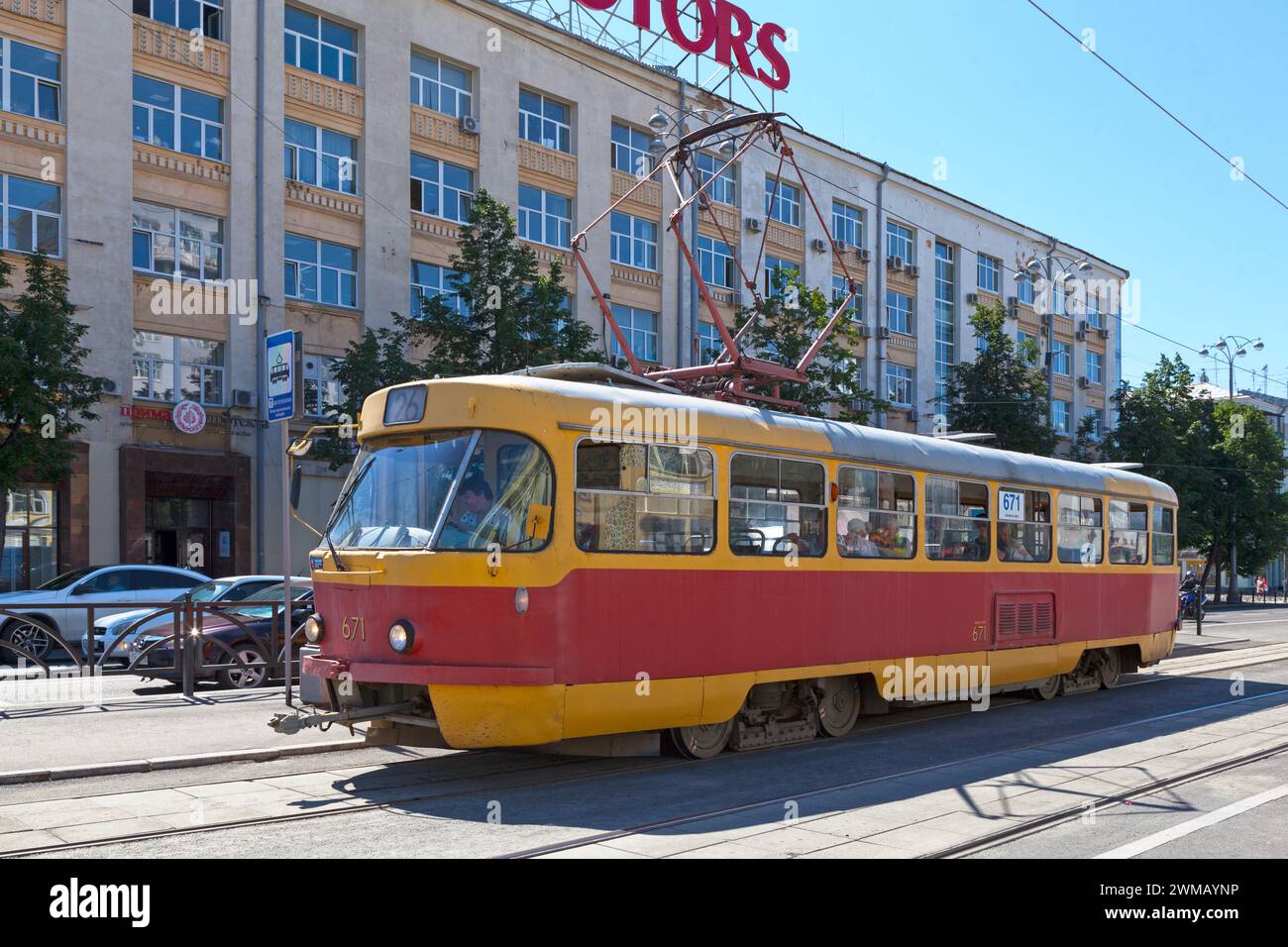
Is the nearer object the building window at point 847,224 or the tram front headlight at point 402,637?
the tram front headlight at point 402,637

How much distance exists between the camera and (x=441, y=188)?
3297cm

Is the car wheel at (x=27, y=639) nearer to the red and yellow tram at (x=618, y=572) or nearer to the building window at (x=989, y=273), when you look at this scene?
the red and yellow tram at (x=618, y=572)

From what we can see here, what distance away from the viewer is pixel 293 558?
3081 centimetres

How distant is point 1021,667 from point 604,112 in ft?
85.6

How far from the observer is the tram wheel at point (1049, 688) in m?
15.7

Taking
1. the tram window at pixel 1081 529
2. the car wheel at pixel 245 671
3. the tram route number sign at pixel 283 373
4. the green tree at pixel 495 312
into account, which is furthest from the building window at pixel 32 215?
the tram window at pixel 1081 529

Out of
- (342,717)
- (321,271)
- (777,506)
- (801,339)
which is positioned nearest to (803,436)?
(777,506)

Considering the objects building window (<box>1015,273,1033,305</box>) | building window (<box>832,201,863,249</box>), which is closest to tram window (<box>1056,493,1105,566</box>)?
building window (<box>832,201,863,249</box>)

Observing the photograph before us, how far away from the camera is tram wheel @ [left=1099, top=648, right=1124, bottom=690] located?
17203 millimetres

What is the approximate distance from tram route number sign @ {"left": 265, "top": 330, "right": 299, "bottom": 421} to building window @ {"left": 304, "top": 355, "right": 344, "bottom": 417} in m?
17.2

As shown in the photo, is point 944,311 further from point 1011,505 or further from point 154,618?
point 154,618

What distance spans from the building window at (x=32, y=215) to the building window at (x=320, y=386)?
Result: 6.18 meters

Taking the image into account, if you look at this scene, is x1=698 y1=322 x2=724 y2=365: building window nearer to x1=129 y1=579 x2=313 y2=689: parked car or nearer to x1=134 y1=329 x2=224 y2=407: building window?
x1=134 y1=329 x2=224 y2=407: building window
